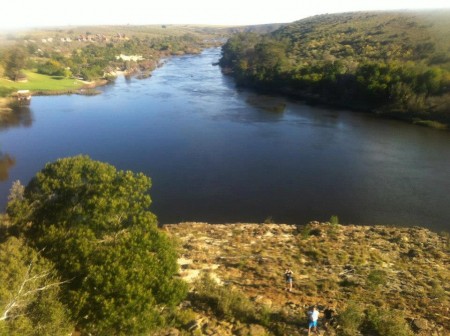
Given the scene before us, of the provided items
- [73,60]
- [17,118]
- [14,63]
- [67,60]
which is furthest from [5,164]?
[73,60]

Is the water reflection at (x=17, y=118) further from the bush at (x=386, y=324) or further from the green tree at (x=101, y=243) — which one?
the bush at (x=386, y=324)

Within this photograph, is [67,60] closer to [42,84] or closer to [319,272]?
[42,84]

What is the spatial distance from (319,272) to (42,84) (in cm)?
5547

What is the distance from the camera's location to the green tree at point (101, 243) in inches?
324

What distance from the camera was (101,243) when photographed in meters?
10.0

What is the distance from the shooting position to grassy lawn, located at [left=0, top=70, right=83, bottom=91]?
5347 cm

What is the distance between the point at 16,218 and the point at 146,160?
58.0ft

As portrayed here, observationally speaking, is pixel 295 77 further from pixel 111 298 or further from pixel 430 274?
pixel 111 298

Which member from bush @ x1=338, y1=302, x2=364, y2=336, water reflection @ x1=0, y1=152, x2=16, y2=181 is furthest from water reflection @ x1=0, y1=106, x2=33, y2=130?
bush @ x1=338, y1=302, x2=364, y2=336

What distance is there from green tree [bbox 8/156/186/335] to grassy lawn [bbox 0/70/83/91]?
45.7 m

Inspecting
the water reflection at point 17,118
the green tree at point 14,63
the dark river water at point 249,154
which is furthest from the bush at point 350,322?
the green tree at point 14,63

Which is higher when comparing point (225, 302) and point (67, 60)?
point (225, 302)

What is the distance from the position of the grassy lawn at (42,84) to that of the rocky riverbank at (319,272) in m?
45.4

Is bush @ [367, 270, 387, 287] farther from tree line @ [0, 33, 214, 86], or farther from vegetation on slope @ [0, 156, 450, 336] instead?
tree line @ [0, 33, 214, 86]
